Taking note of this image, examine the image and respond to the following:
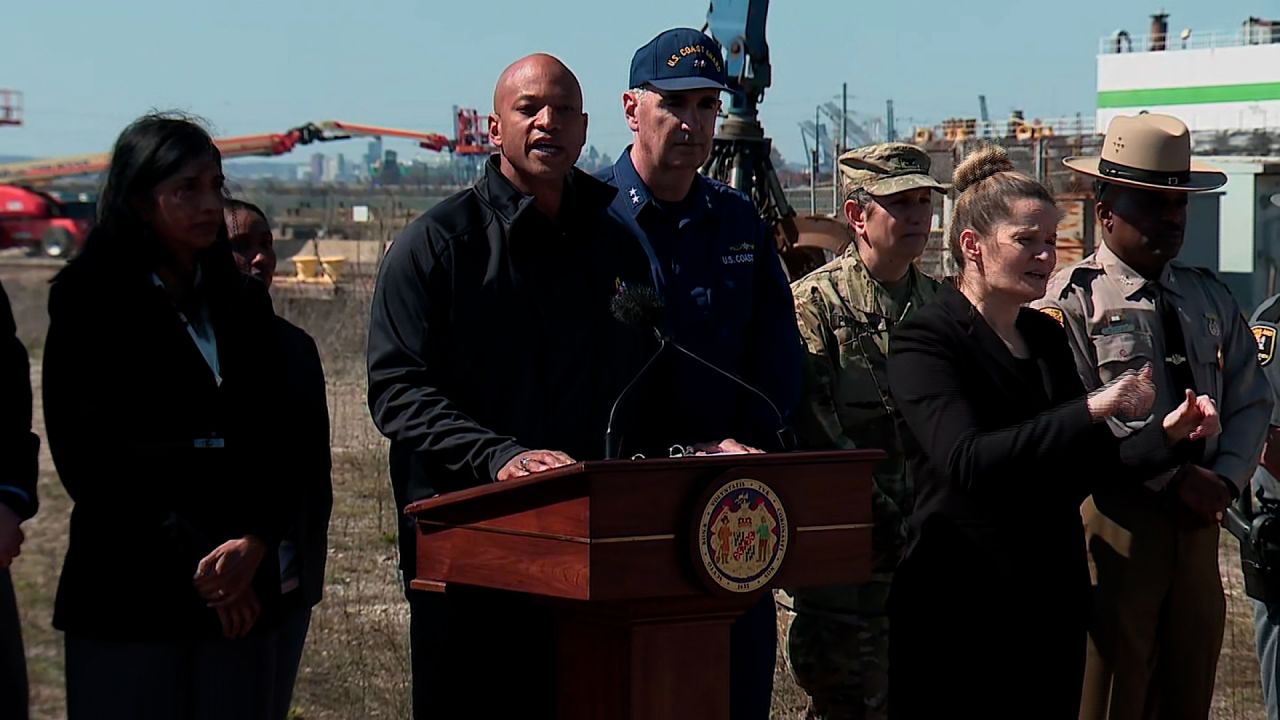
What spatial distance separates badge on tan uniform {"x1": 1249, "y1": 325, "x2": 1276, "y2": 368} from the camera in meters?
5.27

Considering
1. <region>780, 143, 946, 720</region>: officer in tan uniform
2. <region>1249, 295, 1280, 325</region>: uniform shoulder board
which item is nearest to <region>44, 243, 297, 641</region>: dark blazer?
<region>780, 143, 946, 720</region>: officer in tan uniform

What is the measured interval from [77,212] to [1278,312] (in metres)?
50.4

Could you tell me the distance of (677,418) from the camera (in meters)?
4.40

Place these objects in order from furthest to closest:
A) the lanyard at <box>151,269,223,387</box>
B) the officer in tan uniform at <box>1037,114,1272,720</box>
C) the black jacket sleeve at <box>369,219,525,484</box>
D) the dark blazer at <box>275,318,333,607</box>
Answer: the officer in tan uniform at <box>1037,114,1272,720</box>
the dark blazer at <box>275,318,333,607</box>
the lanyard at <box>151,269,223,387</box>
the black jacket sleeve at <box>369,219,525,484</box>

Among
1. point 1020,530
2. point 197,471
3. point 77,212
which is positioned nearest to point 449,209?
point 197,471

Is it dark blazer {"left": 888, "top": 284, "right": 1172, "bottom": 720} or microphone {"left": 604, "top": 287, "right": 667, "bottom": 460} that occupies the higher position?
microphone {"left": 604, "top": 287, "right": 667, "bottom": 460}

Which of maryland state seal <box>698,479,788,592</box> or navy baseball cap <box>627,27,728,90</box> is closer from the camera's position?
maryland state seal <box>698,479,788,592</box>

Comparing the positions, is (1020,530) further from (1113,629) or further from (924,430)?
(1113,629)

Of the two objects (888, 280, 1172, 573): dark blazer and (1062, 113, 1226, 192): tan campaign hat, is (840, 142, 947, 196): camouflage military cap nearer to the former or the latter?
(1062, 113, 1226, 192): tan campaign hat

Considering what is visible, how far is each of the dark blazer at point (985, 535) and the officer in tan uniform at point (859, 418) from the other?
1.99 feet

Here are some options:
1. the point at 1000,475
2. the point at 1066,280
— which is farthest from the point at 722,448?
the point at 1066,280

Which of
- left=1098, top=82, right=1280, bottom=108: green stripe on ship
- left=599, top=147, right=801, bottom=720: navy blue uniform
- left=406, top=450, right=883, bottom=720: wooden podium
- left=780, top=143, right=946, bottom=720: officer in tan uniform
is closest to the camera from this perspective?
left=406, top=450, right=883, bottom=720: wooden podium

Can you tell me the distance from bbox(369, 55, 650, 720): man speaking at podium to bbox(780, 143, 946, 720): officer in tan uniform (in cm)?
104

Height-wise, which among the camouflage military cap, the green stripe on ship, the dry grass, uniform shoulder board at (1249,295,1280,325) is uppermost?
the green stripe on ship
